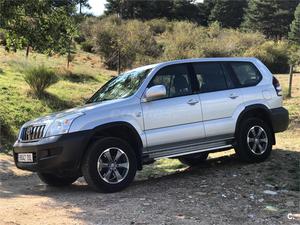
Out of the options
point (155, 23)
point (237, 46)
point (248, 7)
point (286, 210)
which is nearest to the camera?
point (286, 210)

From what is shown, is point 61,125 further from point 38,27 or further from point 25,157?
point 38,27

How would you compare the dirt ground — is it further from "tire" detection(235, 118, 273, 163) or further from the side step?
the side step

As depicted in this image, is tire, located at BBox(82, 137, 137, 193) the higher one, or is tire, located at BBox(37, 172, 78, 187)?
tire, located at BBox(82, 137, 137, 193)

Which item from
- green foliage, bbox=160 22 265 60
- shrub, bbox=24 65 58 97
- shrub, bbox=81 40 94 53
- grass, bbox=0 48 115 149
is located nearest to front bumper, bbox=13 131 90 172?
grass, bbox=0 48 115 149

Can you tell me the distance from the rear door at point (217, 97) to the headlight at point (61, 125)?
2.09 m

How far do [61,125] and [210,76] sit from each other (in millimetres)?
2689

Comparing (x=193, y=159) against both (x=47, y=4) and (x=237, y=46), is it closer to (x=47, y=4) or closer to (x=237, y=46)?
(x=47, y=4)

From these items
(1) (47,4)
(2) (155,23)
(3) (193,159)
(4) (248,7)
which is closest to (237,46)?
(2) (155,23)

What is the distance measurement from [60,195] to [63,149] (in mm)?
830

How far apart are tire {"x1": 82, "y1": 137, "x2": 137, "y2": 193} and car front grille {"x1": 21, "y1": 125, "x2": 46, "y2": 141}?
0.72 meters

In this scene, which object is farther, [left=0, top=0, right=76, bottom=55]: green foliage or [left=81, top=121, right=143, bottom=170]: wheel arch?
[left=0, top=0, right=76, bottom=55]: green foliage

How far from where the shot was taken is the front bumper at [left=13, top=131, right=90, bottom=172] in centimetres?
703

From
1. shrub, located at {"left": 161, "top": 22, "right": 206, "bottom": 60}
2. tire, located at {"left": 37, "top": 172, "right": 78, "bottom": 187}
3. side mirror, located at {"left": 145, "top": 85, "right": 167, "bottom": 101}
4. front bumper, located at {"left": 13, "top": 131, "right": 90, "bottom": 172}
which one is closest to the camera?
front bumper, located at {"left": 13, "top": 131, "right": 90, "bottom": 172}

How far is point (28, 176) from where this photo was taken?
9883 mm
